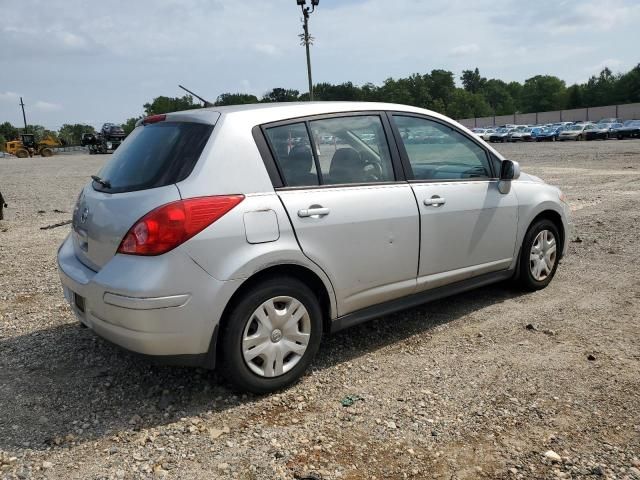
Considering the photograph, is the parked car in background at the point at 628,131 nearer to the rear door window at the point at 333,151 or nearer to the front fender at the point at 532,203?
the front fender at the point at 532,203

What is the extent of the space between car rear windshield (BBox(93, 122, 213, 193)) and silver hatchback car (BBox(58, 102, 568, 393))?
0.5 inches

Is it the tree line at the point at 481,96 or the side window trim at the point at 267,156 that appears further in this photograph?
the tree line at the point at 481,96

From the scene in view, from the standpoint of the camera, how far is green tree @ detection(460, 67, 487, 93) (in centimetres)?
15582

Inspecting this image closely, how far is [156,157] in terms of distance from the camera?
3.42 metres

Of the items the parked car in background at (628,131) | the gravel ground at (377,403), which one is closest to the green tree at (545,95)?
the parked car in background at (628,131)

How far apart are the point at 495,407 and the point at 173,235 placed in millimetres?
2044

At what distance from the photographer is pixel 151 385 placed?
143 inches

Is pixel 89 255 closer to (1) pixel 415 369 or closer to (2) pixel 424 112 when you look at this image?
(1) pixel 415 369

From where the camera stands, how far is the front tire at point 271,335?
3219 mm

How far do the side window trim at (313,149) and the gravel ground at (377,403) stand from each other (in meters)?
1.24

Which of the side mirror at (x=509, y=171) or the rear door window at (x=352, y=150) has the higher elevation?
the rear door window at (x=352, y=150)

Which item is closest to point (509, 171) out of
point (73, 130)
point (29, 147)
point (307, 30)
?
point (307, 30)

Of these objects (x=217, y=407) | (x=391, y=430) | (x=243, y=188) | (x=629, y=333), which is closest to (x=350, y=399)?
(x=391, y=430)

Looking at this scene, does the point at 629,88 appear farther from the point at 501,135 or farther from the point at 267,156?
the point at 267,156
